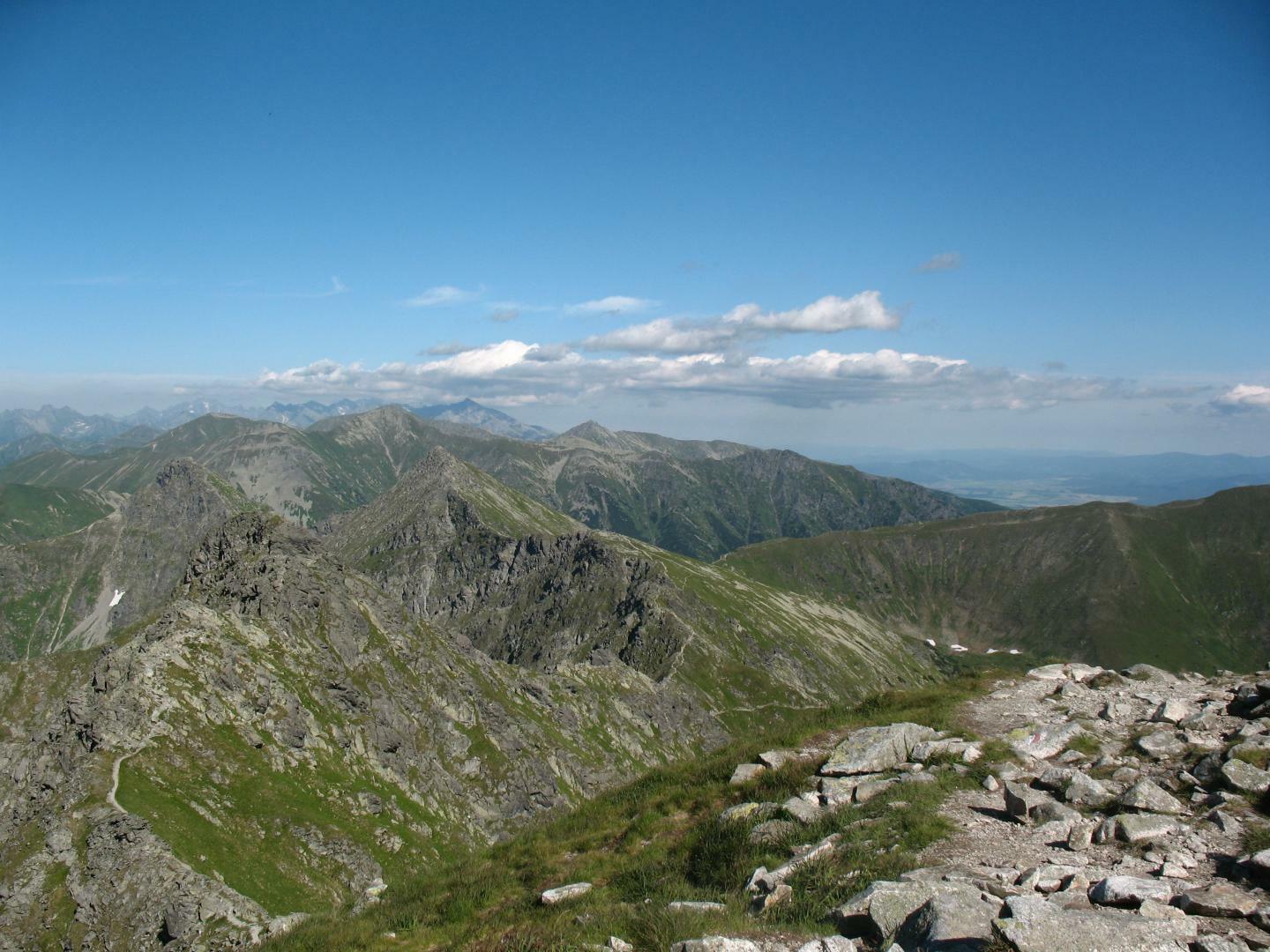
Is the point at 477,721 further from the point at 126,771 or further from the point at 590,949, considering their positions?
the point at 590,949

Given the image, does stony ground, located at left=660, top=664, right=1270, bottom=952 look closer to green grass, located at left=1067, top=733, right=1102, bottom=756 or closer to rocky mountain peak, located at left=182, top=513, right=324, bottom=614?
green grass, located at left=1067, top=733, right=1102, bottom=756

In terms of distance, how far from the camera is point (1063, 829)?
1455 centimetres

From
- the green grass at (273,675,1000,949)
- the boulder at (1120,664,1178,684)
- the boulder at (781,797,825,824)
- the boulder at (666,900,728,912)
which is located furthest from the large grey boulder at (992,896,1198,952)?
the boulder at (1120,664,1178,684)

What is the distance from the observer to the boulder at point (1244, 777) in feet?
49.9

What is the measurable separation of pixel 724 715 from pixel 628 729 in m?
37.6

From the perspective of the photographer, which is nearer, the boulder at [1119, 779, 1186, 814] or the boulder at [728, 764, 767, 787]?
the boulder at [1119, 779, 1186, 814]

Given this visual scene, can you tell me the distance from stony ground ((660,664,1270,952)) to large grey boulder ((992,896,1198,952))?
22 millimetres

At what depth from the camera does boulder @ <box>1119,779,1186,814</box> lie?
49.7ft

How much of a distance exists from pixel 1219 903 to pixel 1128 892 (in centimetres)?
129

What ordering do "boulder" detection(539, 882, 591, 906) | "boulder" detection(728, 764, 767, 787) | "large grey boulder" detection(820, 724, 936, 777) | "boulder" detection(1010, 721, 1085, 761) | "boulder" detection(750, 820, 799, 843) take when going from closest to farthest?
"boulder" detection(539, 882, 591, 906) < "boulder" detection(750, 820, 799, 843) < "large grey boulder" detection(820, 724, 936, 777) < "boulder" detection(1010, 721, 1085, 761) < "boulder" detection(728, 764, 767, 787)

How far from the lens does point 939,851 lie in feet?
46.7

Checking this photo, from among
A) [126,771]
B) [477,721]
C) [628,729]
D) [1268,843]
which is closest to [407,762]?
[477,721]

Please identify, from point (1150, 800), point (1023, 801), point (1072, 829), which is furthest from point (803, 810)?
point (1150, 800)

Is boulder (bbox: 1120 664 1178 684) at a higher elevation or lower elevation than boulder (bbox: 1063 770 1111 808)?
lower
